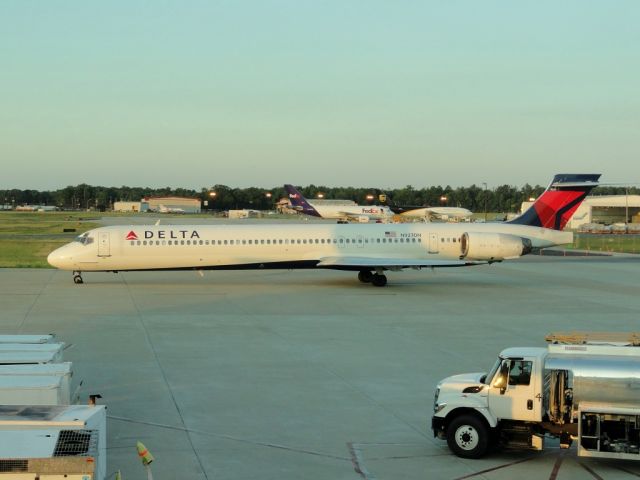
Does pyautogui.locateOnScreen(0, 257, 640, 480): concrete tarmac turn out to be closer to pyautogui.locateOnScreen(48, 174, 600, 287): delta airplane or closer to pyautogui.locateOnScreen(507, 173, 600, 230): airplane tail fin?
pyautogui.locateOnScreen(48, 174, 600, 287): delta airplane

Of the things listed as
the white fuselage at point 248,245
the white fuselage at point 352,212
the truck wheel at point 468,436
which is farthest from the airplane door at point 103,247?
the white fuselage at point 352,212

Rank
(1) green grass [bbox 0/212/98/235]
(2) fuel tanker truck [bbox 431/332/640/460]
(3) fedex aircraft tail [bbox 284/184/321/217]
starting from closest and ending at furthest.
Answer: (2) fuel tanker truck [bbox 431/332/640/460] < (1) green grass [bbox 0/212/98/235] < (3) fedex aircraft tail [bbox 284/184/321/217]

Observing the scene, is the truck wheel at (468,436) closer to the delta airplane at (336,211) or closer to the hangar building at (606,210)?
the delta airplane at (336,211)

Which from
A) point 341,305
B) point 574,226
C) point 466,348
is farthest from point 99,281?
point 574,226

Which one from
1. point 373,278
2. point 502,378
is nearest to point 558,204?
point 373,278

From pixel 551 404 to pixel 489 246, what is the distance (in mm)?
23109

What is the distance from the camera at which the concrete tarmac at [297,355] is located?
11664 millimetres

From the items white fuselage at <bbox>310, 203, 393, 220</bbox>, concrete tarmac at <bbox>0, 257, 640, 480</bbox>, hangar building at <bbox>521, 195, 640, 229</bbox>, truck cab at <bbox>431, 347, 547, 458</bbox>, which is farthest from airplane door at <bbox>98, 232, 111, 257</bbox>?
hangar building at <bbox>521, 195, 640, 229</bbox>

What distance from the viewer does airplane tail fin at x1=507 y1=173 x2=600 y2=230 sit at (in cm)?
3688

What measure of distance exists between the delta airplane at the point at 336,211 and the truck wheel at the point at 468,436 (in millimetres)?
100234

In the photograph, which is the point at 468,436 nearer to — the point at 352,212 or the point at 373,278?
the point at 373,278

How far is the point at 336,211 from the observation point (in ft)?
385

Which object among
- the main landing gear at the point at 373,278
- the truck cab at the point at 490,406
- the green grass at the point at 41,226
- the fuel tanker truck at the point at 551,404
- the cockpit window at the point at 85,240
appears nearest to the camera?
the fuel tanker truck at the point at 551,404

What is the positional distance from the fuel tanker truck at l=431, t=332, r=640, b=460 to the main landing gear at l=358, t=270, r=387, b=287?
2230cm
